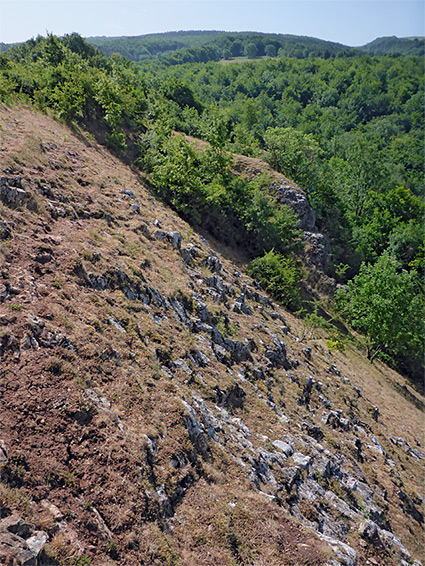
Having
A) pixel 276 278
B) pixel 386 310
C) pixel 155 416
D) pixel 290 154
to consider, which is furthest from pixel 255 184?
pixel 155 416

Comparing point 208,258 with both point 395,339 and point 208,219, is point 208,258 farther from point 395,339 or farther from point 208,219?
point 395,339

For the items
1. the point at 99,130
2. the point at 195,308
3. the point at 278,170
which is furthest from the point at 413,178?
the point at 195,308

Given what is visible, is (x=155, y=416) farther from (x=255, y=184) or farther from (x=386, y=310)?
(x=255, y=184)

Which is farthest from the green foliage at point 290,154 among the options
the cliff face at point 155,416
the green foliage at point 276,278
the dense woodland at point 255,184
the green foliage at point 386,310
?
the cliff face at point 155,416

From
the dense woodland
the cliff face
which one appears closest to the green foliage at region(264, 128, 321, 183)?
the dense woodland

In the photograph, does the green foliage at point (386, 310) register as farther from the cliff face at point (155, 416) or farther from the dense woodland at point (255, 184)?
the cliff face at point (155, 416)

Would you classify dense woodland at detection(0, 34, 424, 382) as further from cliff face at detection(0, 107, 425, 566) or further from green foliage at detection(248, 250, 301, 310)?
cliff face at detection(0, 107, 425, 566)
